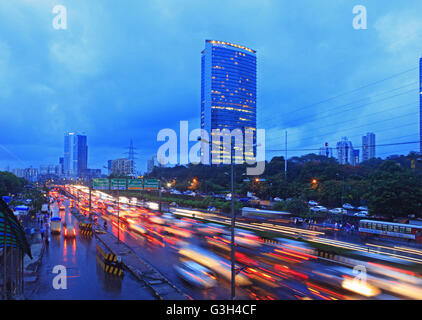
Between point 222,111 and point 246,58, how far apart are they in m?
32.4

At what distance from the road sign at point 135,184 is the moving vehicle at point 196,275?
24441mm

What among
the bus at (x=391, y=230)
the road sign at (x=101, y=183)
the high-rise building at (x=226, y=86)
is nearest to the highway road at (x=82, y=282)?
the road sign at (x=101, y=183)

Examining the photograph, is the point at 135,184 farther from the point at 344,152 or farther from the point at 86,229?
the point at 344,152

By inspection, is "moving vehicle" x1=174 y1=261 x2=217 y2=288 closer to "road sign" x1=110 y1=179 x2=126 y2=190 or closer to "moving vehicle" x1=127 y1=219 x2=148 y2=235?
"moving vehicle" x1=127 y1=219 x2=148 y2=235

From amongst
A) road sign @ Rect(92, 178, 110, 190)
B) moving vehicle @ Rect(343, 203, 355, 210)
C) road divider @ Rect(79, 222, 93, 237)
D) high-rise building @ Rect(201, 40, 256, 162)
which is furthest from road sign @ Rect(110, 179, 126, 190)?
high-rise building @ Rect(201, 40, 256, 162)

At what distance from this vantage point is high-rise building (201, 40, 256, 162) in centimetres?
12700

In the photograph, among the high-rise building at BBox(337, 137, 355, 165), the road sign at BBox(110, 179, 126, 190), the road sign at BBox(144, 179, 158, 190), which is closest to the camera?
the road sign at BBox(110, 179, 126, 190)

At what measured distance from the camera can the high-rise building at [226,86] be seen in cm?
12700

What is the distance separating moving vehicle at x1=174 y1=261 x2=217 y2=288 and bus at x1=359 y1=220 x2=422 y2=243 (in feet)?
66.0

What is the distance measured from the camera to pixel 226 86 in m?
131

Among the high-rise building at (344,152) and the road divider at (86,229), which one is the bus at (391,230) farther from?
the high-rise building at (344,152)

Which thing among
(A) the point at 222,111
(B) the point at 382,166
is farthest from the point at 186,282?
(A) the point at 222,111
